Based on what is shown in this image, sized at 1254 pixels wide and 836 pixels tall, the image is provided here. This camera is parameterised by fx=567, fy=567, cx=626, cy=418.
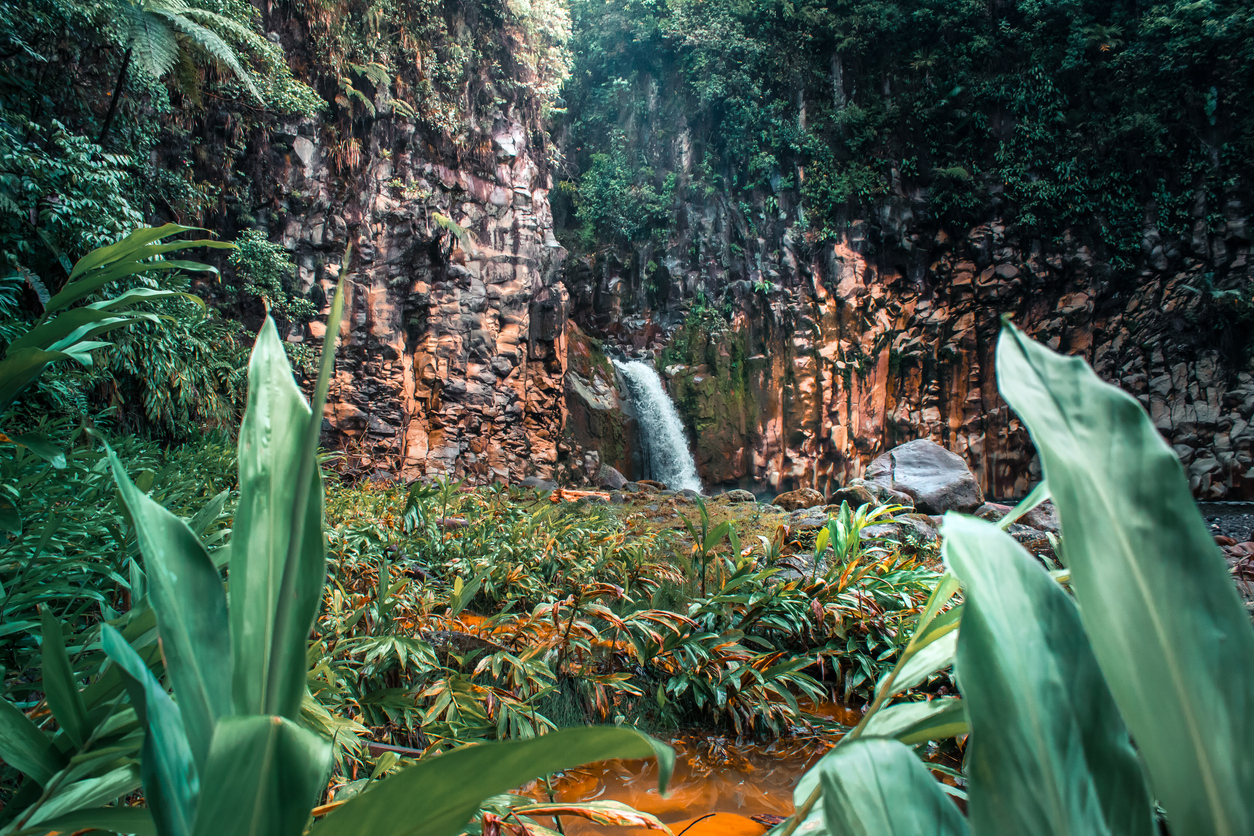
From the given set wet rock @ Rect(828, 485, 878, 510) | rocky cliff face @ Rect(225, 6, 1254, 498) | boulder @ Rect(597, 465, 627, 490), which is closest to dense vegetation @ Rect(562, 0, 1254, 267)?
rocky cliff face @ Rect(225, 6, 1254, 498)

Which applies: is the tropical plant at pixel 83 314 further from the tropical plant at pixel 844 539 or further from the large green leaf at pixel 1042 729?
the tropical plant at pixel 844 539

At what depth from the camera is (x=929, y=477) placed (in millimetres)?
6648

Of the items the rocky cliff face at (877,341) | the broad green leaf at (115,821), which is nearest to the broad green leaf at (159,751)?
the broad green leaf at (115,821)

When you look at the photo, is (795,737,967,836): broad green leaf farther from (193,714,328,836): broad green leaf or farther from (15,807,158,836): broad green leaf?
(15,807,158,836): broad green leaf

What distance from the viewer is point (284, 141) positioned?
604 centimetres

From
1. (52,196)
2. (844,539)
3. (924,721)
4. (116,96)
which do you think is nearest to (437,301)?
(116,96)

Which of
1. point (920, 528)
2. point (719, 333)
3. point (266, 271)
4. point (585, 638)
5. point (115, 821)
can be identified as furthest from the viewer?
point (719, 333)

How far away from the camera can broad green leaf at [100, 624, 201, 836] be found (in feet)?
0.94

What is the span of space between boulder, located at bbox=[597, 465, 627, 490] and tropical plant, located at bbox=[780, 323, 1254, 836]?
24.5ft

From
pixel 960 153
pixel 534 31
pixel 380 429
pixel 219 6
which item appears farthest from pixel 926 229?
pixel 219 6

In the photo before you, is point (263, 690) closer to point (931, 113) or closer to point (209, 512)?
point (209, 512)

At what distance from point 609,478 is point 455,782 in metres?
7.80

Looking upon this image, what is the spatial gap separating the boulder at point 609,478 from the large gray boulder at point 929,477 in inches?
128

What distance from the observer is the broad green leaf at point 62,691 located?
451mm
